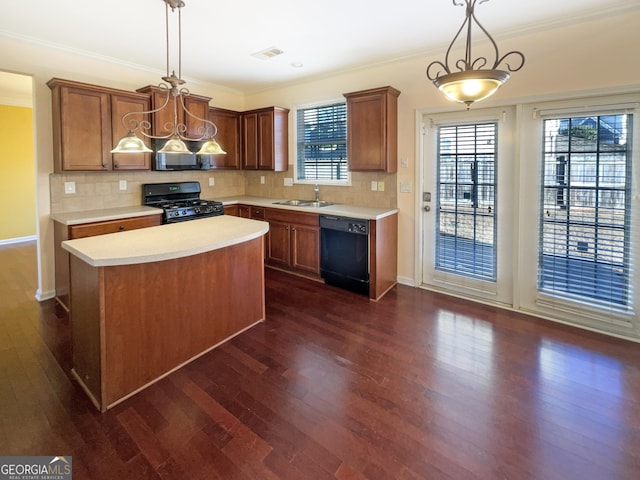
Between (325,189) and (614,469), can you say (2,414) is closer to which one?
(614,469)

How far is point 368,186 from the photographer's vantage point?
4367 millimetres

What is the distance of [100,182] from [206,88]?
204cm

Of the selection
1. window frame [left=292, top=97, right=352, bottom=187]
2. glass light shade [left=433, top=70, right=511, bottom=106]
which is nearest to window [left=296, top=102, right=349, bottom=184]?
window frame [left=292, top=97, right=352, bottom=187]

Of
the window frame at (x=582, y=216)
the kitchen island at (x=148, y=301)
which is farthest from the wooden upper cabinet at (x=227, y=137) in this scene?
the window frame at (x=582, y=216)

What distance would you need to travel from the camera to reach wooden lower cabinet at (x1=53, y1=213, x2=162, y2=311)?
337 centimetres

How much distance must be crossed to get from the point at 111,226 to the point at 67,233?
0.39 metres

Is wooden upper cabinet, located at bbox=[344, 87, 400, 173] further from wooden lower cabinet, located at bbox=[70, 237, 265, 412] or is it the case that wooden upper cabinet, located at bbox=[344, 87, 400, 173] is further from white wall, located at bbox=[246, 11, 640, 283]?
wooden lower cabinet, located at bbox=[70, 237, 265, 412]

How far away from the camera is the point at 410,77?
12.6 ft

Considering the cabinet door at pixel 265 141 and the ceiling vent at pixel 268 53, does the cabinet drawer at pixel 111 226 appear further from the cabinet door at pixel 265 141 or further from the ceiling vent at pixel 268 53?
the ceiling vent at pixel 268 53

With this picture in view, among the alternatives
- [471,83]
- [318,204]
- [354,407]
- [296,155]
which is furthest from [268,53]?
[354,407]

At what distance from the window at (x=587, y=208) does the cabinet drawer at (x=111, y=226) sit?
156 inches

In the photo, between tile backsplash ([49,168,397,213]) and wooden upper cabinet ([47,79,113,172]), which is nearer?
wooden upper cabinet ([47,79,113,172])

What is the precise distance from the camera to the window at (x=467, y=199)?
3.49 meters

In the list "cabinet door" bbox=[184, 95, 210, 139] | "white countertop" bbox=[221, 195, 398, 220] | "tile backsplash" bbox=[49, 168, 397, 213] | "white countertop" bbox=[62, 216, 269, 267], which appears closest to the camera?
"white countertop" bbox=[62, 216, 269, 267]
